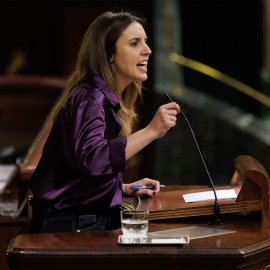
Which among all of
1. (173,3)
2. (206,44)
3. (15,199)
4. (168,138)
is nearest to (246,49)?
(206,44)

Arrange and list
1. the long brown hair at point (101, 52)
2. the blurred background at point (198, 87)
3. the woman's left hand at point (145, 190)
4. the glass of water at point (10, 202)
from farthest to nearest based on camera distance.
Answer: the blurred background at point (198, 87)
the glass of water at point (10, 202)
the woman's left hand at point (145, 190)
the long brown hair at point (101, 52)

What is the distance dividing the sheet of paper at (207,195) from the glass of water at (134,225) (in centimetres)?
45

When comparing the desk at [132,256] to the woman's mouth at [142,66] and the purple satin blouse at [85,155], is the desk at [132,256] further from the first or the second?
the woman's mouth at [142,66]

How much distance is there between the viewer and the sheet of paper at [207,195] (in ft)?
7.12

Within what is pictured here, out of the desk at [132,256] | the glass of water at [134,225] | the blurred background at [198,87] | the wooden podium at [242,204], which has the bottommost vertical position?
the desk at [132,256]

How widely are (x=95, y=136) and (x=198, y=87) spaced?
16.2ft

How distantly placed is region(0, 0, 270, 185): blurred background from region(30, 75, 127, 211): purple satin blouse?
3753mm

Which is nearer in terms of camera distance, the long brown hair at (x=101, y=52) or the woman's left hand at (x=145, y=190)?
the long brown hair at (x=101, y=52)

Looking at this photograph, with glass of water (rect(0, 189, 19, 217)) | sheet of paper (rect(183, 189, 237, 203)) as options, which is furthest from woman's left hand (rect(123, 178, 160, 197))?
glass of water (rect(0, 189, 19, 217))

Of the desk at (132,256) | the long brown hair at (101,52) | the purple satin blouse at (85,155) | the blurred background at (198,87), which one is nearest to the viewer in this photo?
the desk at (132,256)

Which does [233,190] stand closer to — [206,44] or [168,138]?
[168,138]

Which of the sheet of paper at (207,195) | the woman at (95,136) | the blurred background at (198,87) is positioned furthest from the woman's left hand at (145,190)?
the blurred background at (198,87)

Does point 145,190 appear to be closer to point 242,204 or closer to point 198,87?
point 242,204

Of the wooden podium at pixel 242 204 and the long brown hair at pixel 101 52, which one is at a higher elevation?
the long brown hair at pixel 101 52
